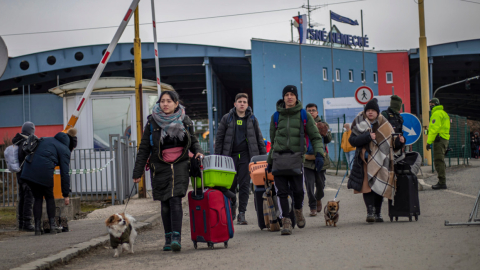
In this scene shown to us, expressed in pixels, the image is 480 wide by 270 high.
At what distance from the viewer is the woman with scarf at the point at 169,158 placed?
21.2ft

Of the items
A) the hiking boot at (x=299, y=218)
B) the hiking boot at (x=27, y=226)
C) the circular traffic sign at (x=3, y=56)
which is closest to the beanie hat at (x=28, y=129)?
the hiking boot at (x=27, y=226)

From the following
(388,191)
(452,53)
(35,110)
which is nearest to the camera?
(388,191)

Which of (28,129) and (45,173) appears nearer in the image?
(45,173)

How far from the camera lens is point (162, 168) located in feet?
21.3

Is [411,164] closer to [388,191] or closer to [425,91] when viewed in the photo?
[388,191]

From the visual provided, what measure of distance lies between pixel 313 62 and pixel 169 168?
39870 mm

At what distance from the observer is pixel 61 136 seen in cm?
946

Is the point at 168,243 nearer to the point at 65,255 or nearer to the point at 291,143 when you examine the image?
the point at 65,255

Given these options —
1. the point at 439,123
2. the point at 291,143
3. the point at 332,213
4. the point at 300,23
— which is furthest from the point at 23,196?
the point at 300,23

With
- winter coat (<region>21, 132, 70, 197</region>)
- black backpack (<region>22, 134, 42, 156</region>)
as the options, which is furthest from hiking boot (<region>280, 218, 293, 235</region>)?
black backpack (<region>22, 134, 42, 156</region>)

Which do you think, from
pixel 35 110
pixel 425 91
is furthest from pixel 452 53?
pixel 35 110

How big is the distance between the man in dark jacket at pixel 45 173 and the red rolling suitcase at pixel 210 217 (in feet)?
11.2

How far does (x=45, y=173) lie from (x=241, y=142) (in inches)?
120

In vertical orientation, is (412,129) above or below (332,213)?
above
